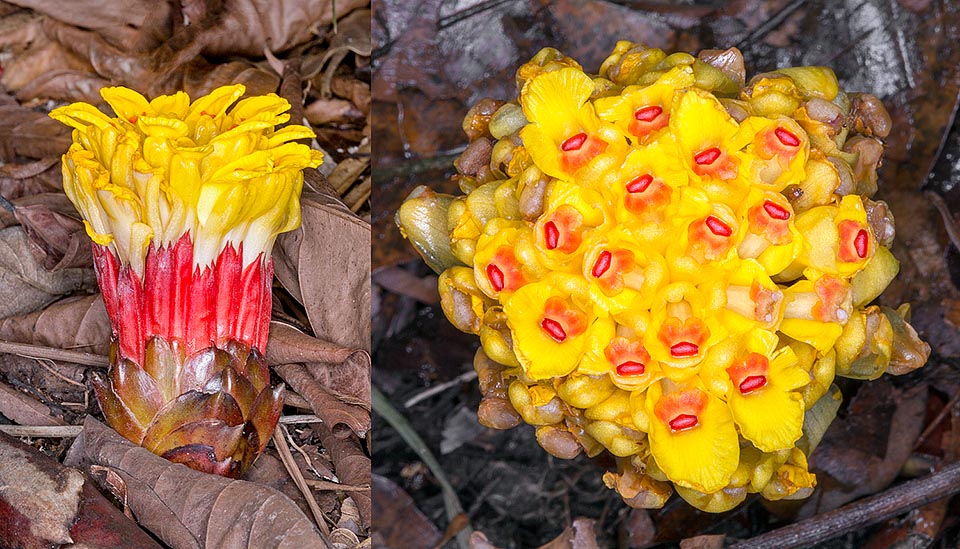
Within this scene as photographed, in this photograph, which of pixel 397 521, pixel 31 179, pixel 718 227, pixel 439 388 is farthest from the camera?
pixel 439 388

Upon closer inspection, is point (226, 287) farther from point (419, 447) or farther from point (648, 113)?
point (419, 447)

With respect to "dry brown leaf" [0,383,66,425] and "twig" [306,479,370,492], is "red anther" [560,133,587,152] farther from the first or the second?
"dry brown leaf" [0,383,66,425]

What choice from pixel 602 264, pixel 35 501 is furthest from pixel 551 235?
pixel 35 501

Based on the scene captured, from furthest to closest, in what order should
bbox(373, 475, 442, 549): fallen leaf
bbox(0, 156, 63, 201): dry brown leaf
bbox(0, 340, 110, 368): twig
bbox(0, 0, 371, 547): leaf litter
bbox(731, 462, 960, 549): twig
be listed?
bbox(373, 475, 442, 549): fallen leaf → bbox(0, 156, 63, 201): dry brown leaf → bbox(731, 462, 960, 549): twig → bbox(0, 340, 110, 368): twig → bbox(0, 0, 371, 547): leaf litter

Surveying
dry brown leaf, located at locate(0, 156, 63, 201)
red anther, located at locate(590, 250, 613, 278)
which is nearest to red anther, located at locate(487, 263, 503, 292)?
red anther, located at locate(590, 250, 613, 278)

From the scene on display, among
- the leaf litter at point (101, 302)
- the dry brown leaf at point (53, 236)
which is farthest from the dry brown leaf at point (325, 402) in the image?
the dry brown leaf at point (53, 236)

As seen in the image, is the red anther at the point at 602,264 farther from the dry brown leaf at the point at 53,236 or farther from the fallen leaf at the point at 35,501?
the dry brown leaf at the point at 53,236
